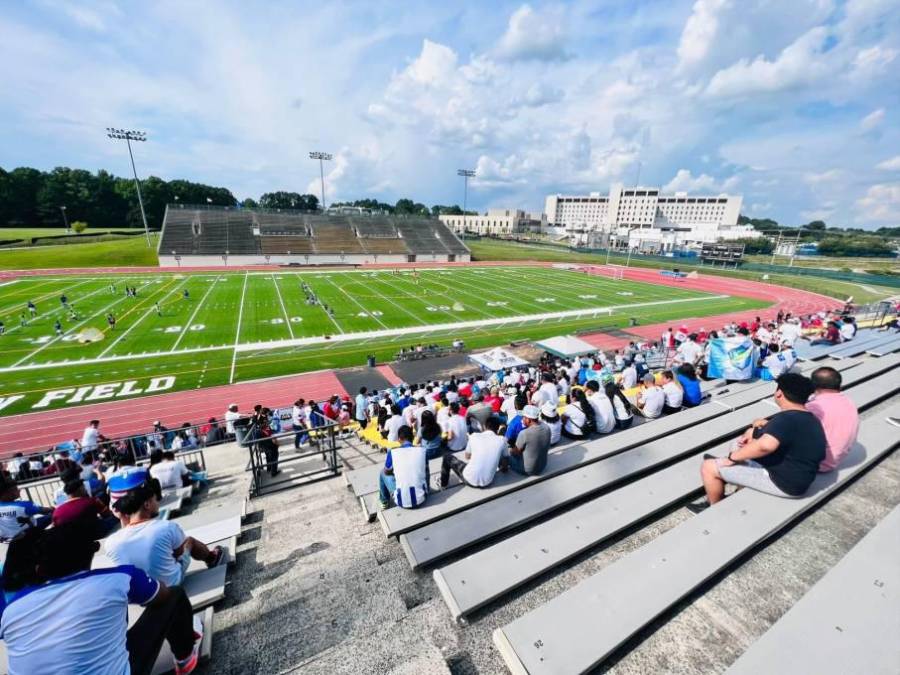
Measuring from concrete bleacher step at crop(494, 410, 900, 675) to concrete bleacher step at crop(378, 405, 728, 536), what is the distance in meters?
1.76

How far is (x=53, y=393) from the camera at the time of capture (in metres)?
19.0

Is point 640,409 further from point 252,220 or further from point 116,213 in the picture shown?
point 116,213

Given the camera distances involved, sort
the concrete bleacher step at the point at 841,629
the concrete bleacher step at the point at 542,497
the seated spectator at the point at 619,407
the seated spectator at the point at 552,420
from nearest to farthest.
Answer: the concrete bleacher step at the point at 841,629 → the concrete bleacher step at the point at 542,497 → the seated spectator at the point at 552,420 → the seated spectator at the point at 619,407

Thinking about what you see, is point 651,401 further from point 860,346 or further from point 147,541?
point 860,346

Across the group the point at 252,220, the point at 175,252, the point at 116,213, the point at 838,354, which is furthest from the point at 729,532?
the point at 116,213

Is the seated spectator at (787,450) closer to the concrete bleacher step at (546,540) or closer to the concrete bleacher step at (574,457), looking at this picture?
the concrete bleacher step at (546,540)

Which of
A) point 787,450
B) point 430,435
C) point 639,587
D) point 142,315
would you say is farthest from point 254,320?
point 787,450

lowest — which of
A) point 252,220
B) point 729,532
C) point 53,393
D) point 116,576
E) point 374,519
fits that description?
point 53,393

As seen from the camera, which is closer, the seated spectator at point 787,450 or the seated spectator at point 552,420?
the seated spectator at point 787,450

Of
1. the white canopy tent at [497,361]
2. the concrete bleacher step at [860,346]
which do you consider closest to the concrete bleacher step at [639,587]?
the concrete bleacher step at [860,346]

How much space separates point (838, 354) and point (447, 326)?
2297 cm

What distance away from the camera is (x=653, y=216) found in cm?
Answer: 14850

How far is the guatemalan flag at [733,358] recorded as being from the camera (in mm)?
9633

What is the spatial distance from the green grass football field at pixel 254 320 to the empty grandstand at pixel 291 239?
11659mm
